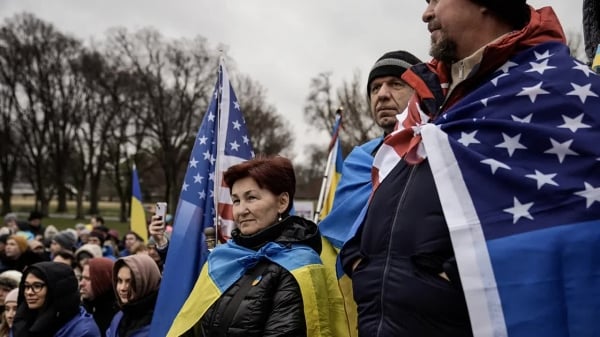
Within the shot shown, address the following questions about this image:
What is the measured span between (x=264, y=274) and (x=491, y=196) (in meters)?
1.40

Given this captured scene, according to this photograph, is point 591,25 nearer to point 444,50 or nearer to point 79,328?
point 444,50

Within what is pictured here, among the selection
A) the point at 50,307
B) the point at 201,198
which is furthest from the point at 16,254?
the point at 201,198

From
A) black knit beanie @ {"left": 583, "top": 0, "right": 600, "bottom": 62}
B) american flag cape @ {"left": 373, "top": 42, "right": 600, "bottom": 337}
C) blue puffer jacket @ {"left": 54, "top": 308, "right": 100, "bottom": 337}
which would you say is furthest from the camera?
blue puffer jacket @ {"left": 54, "top": 308, "right": 100, "bottom": 337}

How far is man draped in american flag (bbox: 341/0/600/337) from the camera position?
143cm

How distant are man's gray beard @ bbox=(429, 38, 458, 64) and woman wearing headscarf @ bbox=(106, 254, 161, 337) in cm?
296

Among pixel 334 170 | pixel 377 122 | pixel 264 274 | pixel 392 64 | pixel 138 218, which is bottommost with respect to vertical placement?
pixel 138 218

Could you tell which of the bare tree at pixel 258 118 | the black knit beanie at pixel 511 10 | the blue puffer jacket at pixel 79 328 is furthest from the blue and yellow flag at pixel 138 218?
the bare tree at pixel 258 118

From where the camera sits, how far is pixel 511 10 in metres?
1.81

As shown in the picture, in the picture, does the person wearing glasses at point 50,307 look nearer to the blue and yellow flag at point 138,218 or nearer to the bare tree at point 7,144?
the blue and yellow flag at point 138,218

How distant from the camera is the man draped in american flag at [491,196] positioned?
1.43 metres

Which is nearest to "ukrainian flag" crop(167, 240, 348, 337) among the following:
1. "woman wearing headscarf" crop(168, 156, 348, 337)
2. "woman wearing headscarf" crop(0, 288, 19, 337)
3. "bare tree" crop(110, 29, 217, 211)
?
"woman wearing headscarf" crop(168, 156, 348, 337)

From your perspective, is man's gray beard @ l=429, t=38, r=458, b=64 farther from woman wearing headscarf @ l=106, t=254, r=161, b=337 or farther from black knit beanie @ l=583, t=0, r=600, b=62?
woman wearing headscarf @ l=106, t=254, r=161, b=337

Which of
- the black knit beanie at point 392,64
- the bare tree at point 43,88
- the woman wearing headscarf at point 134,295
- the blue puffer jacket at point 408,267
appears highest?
the bare tree at point 43,88

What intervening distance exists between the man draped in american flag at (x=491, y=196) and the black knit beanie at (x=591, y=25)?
110cm
